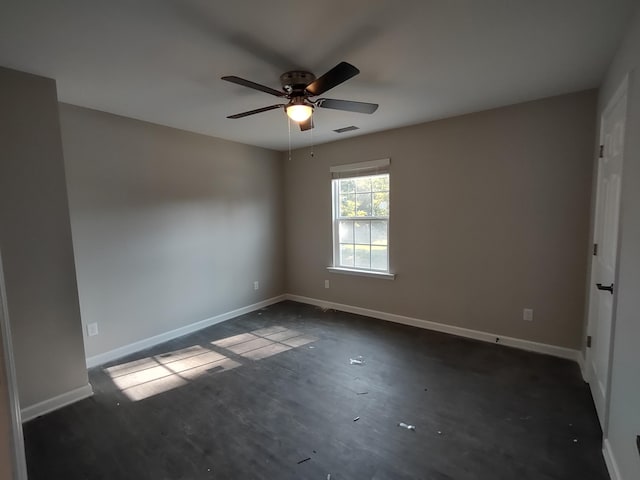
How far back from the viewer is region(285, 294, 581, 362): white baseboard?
2.98 metres

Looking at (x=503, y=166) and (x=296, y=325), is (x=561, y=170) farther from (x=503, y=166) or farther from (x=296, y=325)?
(x=296, y=325)

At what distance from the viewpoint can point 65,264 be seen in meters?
2.39

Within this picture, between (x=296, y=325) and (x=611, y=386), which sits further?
(x=296, y=325)

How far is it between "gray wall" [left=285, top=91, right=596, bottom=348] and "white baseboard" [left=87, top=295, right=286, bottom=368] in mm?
1603

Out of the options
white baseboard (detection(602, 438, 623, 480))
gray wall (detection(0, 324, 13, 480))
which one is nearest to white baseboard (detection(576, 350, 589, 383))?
white baseboard (detection(602, 438, 623, 480))

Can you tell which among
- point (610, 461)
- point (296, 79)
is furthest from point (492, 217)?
point (296, 79)

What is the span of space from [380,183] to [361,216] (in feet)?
1.72

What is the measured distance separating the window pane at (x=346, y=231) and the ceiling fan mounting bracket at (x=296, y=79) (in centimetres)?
240

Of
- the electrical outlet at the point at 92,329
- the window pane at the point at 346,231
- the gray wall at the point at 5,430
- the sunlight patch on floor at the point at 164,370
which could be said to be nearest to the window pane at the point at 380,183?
the window pane at the point at 346,231

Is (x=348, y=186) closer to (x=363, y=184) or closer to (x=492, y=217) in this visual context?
(x=363, y=184)

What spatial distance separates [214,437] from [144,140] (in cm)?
293

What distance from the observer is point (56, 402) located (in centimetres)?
236

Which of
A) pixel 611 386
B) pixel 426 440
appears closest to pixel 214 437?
pixel 426 440

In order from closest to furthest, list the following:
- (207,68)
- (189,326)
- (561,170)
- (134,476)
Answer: (134,476), (207,68), (561,170), (189,326)
